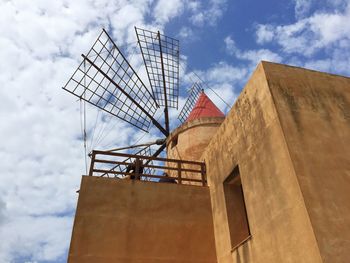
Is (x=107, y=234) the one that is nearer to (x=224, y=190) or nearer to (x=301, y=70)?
(x=224, y=190)

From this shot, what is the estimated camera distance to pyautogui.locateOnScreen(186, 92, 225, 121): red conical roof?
13164 millimetres

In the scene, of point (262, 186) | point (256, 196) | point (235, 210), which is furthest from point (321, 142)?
point (235, 210)

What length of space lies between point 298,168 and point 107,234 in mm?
4042

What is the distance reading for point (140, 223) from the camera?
22.4 ft

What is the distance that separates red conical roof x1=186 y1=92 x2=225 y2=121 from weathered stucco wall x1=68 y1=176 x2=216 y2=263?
5979 mm

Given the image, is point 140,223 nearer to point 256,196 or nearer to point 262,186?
point 256,196

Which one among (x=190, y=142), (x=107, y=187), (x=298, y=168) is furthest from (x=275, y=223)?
(x=190, y=142)

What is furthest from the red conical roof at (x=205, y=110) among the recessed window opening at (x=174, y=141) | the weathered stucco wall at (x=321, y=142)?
the weathered stucco wall at (x=321, y=142)

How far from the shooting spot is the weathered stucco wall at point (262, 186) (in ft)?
14.1

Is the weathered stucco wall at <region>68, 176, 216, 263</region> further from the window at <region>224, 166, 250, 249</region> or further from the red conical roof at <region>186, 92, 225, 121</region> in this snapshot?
the red conical roof at <region>186, 92, 225, 121</region>

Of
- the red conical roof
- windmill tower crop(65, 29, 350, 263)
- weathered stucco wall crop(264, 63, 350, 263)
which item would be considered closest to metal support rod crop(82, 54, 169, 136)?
the red conical roof

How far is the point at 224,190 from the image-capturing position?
6.97 metres

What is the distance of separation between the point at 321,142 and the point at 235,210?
2.60 m

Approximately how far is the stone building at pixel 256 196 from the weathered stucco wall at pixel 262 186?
0.6 inches
